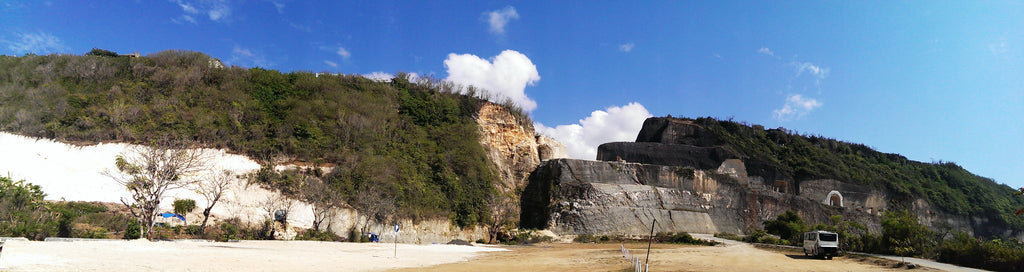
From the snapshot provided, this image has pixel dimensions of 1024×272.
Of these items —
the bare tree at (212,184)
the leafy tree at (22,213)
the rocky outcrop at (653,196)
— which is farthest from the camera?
the rocky outcrop at (653,196)

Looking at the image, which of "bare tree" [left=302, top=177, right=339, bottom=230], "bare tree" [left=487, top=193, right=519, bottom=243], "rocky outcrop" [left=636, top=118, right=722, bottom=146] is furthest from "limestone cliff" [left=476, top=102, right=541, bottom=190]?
"rocky outcrop" [left=636, top=118, right=722, bottom=146]

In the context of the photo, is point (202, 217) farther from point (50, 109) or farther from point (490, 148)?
point (490, 148)

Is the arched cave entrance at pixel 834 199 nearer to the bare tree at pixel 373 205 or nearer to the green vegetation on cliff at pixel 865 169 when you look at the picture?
the green vegetation on cliff at pixel 865 169

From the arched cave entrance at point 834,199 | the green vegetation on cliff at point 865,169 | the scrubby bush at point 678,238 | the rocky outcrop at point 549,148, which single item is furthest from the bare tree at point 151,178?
the arched cave entrance at point 834,199

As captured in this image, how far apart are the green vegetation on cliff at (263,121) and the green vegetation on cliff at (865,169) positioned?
47830 mm

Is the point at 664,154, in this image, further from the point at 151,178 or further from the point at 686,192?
the point at 151,178

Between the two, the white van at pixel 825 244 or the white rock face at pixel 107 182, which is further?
the white rock face at pixel 107 182

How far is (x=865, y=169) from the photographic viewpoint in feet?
275

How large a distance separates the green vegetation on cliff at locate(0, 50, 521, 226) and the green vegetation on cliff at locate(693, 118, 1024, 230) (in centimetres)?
4783

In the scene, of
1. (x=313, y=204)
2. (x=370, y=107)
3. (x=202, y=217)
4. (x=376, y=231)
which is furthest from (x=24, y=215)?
(x=370, y=107)

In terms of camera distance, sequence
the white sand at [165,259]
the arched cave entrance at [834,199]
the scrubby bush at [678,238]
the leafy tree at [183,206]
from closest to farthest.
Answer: the white sand at [165,259], the leafy tree at [183,206], the scrubby bush at [678,238], the arched cave entrance at [834,199]

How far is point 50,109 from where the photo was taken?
35469mm

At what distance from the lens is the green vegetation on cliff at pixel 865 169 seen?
251ft

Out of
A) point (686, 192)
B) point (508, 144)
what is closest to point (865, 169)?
point (686, 192)
